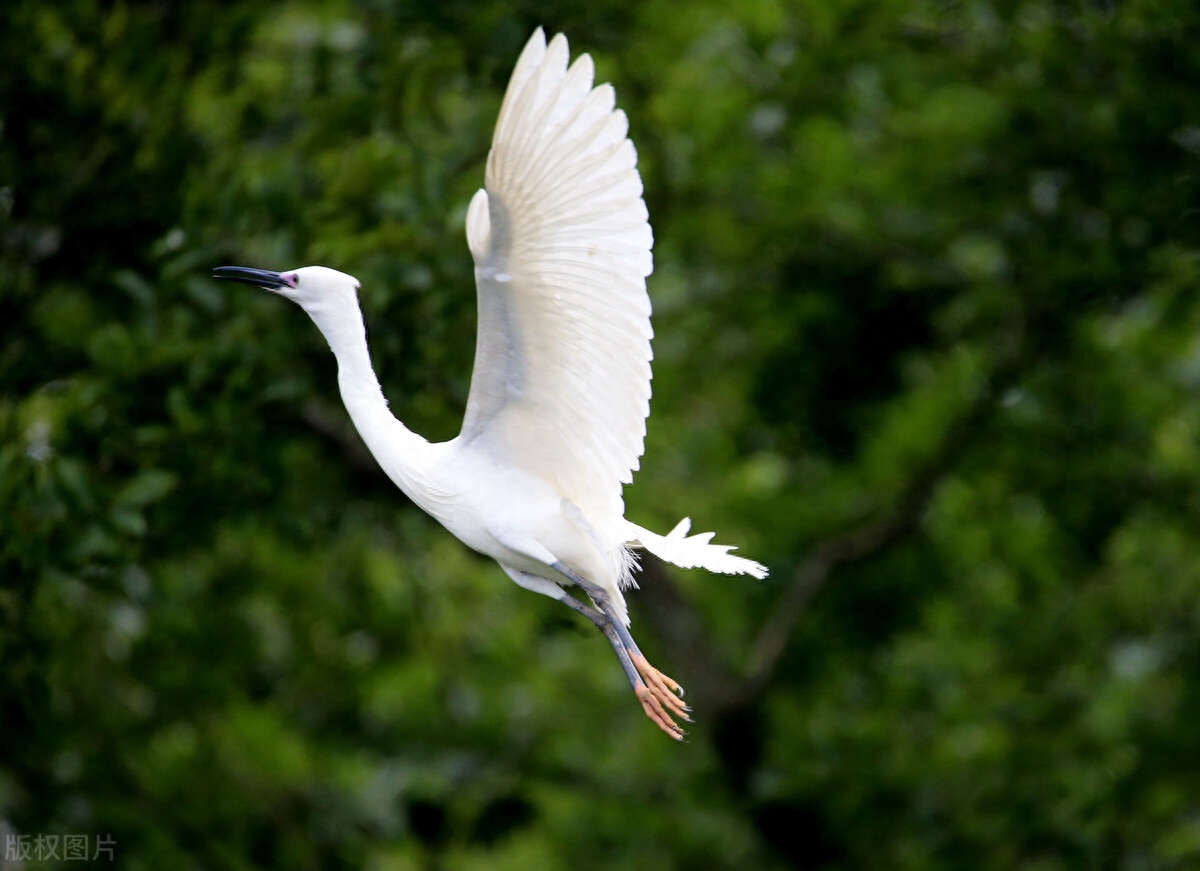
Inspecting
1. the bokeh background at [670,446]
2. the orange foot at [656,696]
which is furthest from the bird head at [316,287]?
the bokeh background at [670,446]

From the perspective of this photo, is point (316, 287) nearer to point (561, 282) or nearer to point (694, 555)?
point (561, 282)

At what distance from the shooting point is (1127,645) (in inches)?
299

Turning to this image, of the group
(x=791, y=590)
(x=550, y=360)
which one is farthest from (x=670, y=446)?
(x=550, y=360)

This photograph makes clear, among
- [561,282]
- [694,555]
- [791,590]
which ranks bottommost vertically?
[791,590]

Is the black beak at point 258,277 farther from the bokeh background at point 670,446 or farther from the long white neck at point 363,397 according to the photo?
the bokeh background at point 670,446

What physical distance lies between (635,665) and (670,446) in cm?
444

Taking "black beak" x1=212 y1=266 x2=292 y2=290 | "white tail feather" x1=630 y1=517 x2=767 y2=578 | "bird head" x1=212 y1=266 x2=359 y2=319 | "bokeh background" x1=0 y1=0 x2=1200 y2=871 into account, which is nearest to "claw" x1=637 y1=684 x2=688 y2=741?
"white tail feather" x1=630 y1=517 x2=767 y2=578

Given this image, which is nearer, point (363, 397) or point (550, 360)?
point (550, 360)

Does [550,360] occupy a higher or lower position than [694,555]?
higher

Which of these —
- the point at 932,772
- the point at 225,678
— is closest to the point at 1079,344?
the point at 932,772

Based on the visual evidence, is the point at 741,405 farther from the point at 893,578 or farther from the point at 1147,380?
the point at 1147,380

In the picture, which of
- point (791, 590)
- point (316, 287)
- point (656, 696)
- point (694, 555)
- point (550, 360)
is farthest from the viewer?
point (791, 590)

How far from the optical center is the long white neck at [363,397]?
3477mm

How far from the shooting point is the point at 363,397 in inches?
138
